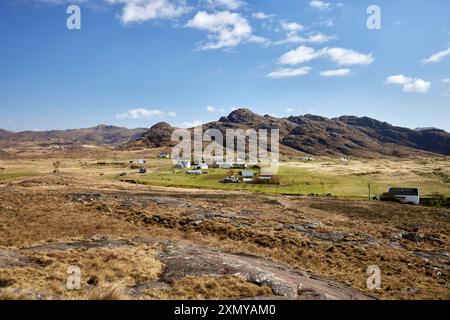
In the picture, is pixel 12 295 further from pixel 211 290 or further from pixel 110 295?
pixel 211 290

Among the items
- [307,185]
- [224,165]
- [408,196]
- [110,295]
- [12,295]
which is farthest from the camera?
[224,165]

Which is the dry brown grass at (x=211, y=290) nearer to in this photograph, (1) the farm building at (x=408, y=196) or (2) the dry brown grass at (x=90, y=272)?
(2) the dry brown grass at (x=90, y=272)

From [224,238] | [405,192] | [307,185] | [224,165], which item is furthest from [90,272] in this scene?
[224,165]

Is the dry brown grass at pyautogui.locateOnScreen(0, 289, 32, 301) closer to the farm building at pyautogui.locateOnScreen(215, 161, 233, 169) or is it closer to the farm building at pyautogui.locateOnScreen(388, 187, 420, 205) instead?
the farm building at pyautogui.locateOnScreen(388, 187, 420, 205)

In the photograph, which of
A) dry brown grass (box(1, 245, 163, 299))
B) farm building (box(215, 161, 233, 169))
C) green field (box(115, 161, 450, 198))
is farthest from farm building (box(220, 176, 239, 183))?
dry brown grass (box(1, 245, 163, 299))

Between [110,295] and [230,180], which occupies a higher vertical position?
[110,295]

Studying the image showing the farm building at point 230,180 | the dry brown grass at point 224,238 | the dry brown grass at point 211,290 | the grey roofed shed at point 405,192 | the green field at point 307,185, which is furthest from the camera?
the farm building at point 230,180

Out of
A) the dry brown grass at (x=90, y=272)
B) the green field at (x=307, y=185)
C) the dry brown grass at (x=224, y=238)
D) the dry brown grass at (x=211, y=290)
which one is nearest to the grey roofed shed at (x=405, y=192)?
the green field at (x=307, y=185)

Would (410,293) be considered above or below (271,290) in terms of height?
below
